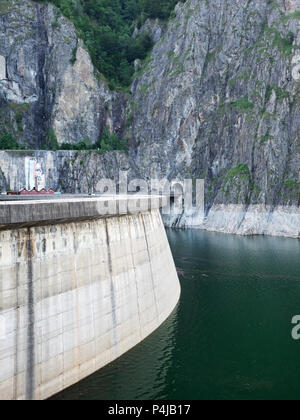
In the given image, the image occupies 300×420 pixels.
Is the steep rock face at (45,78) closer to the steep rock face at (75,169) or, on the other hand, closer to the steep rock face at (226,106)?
the steep rock face at (75,169)

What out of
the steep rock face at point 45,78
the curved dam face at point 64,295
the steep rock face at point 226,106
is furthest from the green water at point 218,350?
the steep rock face at point 45,78

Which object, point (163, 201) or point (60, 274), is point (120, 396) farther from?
point (163, 201)

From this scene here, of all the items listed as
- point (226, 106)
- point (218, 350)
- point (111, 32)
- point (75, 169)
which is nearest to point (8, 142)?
point (75, 169)

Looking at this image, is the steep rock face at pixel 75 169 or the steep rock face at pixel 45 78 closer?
the steep rock face at pixel 75 169

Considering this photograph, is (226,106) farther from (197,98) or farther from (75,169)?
(75,169)

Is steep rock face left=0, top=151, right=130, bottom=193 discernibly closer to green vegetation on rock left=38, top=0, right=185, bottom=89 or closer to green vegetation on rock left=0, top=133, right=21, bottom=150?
green vegetation on rock left=0, top=133, right=21, bottom=150

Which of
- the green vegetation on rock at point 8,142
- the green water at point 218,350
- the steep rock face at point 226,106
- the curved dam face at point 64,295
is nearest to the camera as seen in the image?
the curved dam face at point 64,295
